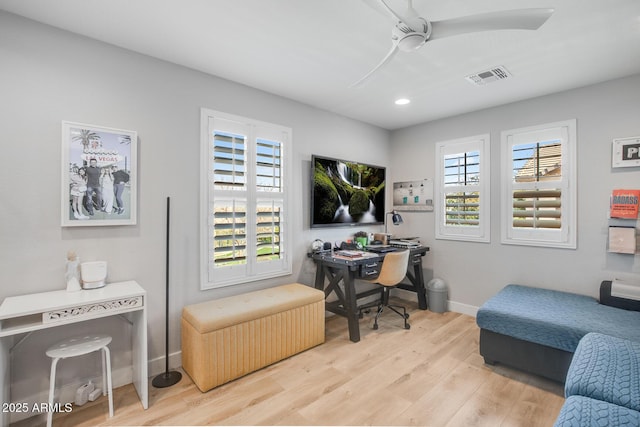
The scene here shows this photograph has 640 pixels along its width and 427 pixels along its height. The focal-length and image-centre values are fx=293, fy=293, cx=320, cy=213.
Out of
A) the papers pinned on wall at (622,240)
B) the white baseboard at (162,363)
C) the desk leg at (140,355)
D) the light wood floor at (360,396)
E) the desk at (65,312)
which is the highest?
the papers pinned on wall at (622,240)

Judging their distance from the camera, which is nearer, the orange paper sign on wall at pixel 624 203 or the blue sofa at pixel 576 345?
the blue sofa at pixel 576 345

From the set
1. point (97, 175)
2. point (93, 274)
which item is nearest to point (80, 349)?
point (93, 274)

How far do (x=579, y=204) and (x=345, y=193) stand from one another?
8.09ft

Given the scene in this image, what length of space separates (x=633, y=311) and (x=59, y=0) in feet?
15.7

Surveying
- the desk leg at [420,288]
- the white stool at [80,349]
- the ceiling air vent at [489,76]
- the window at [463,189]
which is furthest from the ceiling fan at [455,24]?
the desk leg at [420,288]

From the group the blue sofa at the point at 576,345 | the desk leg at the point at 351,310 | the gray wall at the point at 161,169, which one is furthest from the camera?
the desk leg at the point at 351,310

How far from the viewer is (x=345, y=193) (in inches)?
151

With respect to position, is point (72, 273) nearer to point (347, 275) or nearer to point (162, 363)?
point (162, 363)

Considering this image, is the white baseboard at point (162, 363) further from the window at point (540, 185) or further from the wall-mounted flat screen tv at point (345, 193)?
the window at point (540, 185)

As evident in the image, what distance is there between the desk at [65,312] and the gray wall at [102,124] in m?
0.15

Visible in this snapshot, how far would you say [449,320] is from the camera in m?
3.60

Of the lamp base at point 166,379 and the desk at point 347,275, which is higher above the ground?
the desk at point 347,275

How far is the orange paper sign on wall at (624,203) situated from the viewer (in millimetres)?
2646

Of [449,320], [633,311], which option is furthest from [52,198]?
[633,311]
